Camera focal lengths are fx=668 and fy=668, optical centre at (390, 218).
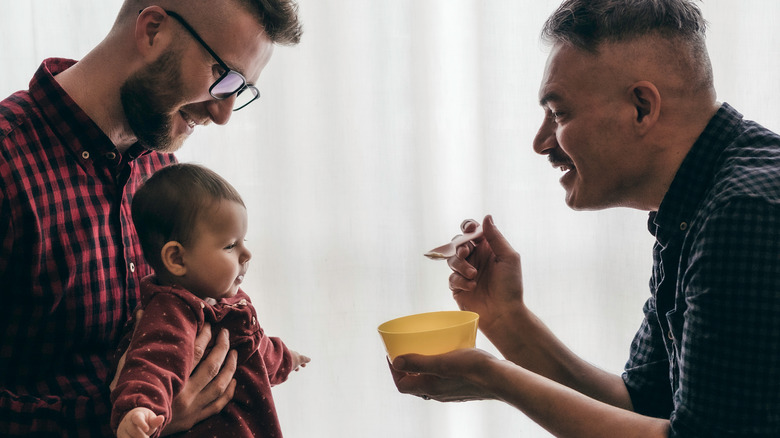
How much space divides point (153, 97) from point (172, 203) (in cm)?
25

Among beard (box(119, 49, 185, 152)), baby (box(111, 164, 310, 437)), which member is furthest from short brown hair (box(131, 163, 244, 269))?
beard (box(119, 49, 185, 152))

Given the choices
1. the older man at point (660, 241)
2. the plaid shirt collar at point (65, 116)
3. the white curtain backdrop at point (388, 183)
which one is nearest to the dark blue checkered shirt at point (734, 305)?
the older man at point (660, 241)

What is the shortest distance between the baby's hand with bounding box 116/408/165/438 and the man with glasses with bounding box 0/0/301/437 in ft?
0.63

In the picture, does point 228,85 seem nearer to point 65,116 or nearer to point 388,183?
point 65,116

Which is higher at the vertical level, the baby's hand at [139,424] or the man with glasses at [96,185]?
the man with glasses at [96,185]

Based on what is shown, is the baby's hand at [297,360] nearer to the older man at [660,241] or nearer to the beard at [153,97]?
the older man at [660,241]

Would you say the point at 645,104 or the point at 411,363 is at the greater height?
the point at 645,104

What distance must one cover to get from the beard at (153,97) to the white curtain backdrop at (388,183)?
0.46 meters

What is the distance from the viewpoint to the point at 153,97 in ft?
4.76

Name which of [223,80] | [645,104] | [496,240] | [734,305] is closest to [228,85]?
[223,80]

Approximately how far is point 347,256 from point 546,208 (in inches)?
23.4

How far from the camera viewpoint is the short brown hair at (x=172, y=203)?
1378 mm

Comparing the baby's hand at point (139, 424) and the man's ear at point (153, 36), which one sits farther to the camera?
the man's ear at point (153, 36)

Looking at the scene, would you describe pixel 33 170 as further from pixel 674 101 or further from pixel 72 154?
pixel 674 101
